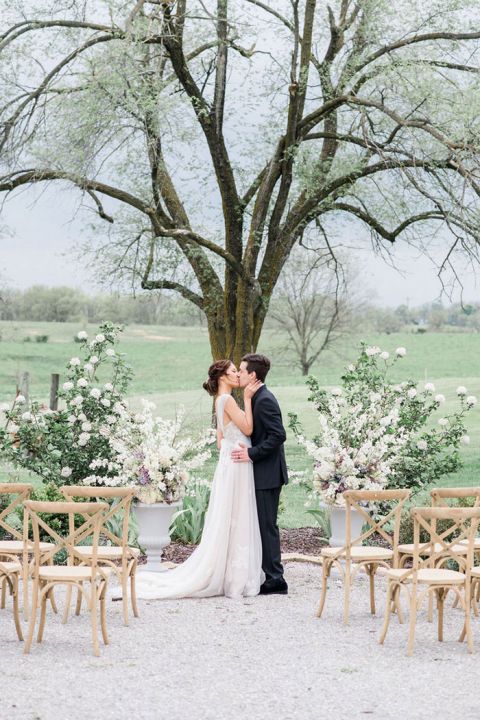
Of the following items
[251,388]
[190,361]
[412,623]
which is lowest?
[412,623]

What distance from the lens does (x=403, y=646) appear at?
7734 millimetres

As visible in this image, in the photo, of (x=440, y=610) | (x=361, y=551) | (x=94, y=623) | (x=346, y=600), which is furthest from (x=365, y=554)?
(x=94, y=623)

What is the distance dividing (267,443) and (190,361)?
141 feet

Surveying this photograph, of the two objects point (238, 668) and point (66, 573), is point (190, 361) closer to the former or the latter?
point (66, 573)

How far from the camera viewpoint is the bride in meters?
9.66

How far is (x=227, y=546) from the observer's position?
383 inches

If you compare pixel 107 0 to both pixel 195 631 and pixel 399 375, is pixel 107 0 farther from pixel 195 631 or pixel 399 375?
pixel 399 375

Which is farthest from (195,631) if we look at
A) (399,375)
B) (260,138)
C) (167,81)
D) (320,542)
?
(399,375)

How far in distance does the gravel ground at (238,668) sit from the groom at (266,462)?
1.74 ft

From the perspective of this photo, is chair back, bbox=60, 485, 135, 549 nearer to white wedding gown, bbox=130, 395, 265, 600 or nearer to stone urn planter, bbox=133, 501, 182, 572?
white wedding gown, bbox=130, 395, 265, 600

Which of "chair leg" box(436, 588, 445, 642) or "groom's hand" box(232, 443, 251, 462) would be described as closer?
"chair leg" box(436, 588, 445, 642)

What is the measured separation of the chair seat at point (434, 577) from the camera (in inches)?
298

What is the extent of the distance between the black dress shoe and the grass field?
22.7 meters

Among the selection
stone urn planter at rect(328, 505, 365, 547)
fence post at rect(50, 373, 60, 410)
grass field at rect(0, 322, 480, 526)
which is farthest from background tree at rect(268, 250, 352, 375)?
stone urn planter at rect(328, 505, 365, 547)
